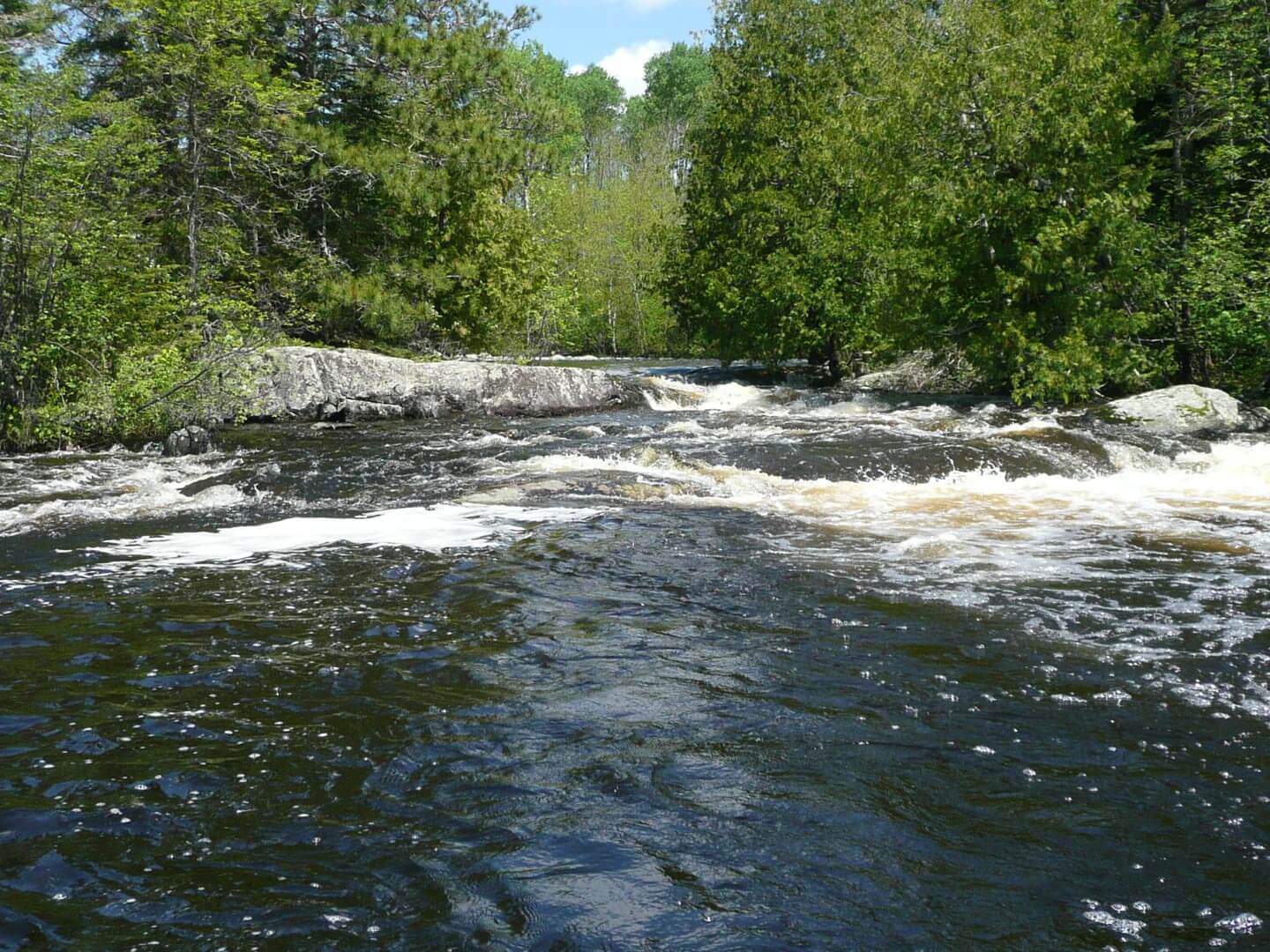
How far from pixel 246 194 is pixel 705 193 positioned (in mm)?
10379

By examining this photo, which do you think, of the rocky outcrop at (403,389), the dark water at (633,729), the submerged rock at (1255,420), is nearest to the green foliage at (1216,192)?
the submerged rock at (1255,420)

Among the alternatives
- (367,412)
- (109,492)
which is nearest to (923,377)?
(367,412)

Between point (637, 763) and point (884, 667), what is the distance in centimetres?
170

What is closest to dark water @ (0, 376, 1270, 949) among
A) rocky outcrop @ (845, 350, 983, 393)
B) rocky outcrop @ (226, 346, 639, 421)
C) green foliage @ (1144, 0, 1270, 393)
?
green foliage @ (1144, 0, 1270, 393)

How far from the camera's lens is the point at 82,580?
6.87 m

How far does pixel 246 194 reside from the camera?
19.2m

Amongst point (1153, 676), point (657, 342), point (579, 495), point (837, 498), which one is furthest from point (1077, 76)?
point (657, 342)

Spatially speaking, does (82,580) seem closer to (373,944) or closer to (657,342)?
(373,944)

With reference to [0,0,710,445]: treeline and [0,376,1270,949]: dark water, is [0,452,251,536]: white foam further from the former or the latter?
[0,0,710,445]: treeline

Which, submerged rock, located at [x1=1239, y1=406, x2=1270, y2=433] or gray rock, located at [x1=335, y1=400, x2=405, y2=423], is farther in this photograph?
gray rock, located at [x1=335, y1=400, x2=405, y2=423]

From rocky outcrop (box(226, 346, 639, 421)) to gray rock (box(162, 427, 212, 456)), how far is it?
2.28 metres

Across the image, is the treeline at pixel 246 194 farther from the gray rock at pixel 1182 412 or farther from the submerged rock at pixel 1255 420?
the submerged rock at pixel 1255 420

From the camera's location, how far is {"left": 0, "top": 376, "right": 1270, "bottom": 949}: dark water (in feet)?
9.80

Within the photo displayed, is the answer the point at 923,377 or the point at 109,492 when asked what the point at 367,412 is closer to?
the point at 109,492
